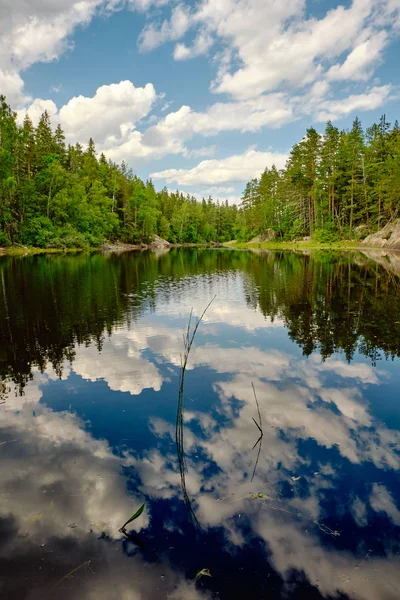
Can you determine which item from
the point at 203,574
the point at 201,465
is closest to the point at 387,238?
the point at 201,465

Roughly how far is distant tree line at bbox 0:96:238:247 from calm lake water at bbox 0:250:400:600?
6631 cm

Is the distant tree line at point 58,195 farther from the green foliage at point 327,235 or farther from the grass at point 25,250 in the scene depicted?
the green foliage at point 327,235

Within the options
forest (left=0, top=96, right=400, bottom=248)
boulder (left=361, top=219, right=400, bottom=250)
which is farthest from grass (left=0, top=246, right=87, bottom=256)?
boulder (left=361, top=219, right=400, bottom=250)

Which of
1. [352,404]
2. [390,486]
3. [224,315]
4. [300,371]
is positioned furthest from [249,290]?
[390,486]

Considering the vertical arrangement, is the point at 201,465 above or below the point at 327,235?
below

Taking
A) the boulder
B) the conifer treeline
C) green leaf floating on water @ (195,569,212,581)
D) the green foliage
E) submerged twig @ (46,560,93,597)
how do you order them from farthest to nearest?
the green foliage
the conifer treeline
the boulder
green leaf floating on water @ (195,569,212,581)
submerged twig @ (46,560,93,597)

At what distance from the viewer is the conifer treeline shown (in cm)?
7888

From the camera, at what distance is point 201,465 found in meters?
7.73

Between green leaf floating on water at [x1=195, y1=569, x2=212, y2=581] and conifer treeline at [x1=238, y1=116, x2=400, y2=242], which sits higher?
conifer treeline at [x1=238, y1=116, x2=400, y2=242]

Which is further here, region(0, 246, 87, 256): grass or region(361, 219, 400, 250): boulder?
region(0, 246, 87, 256): grass

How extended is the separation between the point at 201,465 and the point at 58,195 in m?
85.8

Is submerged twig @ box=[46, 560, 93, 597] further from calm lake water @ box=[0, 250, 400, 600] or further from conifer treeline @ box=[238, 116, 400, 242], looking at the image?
conifer treeline @ box=[238, 116, 400, 242]

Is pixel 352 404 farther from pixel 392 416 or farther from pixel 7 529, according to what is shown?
pixel 7 529

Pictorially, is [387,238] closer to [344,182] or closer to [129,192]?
[344,182]
